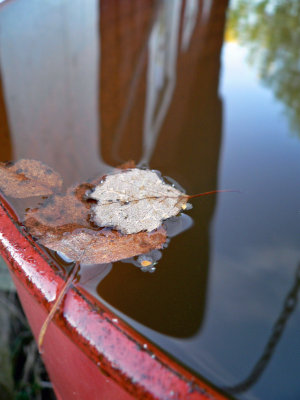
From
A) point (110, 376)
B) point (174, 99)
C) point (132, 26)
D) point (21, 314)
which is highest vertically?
point (132, 26)

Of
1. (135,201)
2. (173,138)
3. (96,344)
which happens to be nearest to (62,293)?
(96,344)

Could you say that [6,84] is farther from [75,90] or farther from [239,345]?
[239,345]

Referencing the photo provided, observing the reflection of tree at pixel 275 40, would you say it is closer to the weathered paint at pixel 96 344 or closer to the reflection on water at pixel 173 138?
the reflection on water at pixel 173 138

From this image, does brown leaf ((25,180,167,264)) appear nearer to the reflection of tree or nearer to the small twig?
the small twig

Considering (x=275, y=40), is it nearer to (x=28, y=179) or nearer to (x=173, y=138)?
(x=173, y=138)

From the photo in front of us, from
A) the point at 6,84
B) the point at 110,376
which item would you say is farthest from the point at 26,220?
the point at 6,84
